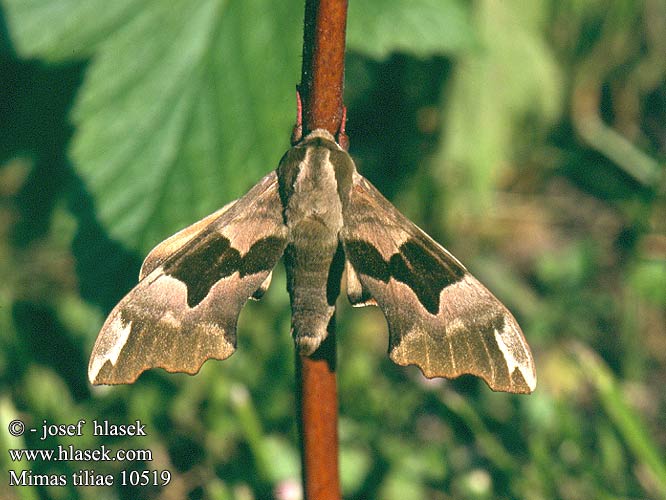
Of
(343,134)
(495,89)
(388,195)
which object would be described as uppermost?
(495,89)

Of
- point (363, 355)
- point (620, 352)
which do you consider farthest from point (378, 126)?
point (620, 352)

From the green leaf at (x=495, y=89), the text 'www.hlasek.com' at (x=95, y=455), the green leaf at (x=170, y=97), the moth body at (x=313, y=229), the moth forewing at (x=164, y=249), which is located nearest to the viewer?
the moth body at (x=313, y=229)

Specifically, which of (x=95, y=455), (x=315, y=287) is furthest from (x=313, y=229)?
(x=95, y=455)

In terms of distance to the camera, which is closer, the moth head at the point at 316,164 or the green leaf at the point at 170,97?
the moth head at the point at 316,164

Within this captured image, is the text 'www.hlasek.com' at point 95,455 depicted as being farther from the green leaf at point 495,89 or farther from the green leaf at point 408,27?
the green leaf at point 495,89

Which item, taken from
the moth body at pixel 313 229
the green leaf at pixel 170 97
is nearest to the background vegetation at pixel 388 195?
the green leaf at pixel 170 97

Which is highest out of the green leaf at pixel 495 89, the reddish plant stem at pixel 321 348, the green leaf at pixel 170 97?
the green leaf at pixel 495 89

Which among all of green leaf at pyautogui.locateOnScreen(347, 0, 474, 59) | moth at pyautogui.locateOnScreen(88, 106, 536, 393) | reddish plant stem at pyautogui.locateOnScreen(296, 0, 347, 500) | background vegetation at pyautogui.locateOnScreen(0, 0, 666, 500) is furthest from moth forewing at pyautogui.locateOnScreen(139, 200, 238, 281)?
green leaf at pyautogui.locateOnScreen(347, 0, 474, 59)

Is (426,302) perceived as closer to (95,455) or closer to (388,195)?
(95,455)
